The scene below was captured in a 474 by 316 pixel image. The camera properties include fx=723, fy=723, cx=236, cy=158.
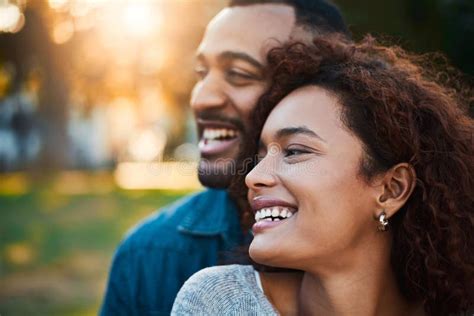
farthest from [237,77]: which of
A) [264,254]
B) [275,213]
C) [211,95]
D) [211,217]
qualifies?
[264,254]

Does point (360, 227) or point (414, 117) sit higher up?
point (414, 117)

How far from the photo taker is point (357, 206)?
2682 mm

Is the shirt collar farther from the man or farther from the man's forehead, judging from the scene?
the man's forehead

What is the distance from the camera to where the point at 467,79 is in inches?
167

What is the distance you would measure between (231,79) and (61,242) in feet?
22.2

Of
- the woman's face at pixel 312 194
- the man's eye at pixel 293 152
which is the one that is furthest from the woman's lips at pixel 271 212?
the man's eye at pixel 293 152

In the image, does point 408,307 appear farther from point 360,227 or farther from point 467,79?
point 467,79

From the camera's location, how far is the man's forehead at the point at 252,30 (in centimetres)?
367

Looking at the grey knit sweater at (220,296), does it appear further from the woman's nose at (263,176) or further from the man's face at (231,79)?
the man's face at (231,79)

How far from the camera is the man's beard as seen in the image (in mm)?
3664

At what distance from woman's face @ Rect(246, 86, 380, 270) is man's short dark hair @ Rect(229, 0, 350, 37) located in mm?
1039

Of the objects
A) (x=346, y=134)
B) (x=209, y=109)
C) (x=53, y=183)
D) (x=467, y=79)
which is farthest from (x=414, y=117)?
(x=53, y=183)

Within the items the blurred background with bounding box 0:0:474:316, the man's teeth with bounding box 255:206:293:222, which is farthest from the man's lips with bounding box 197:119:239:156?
the blurred background with bounding box 0:0:474:316

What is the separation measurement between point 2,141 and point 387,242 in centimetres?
2760
